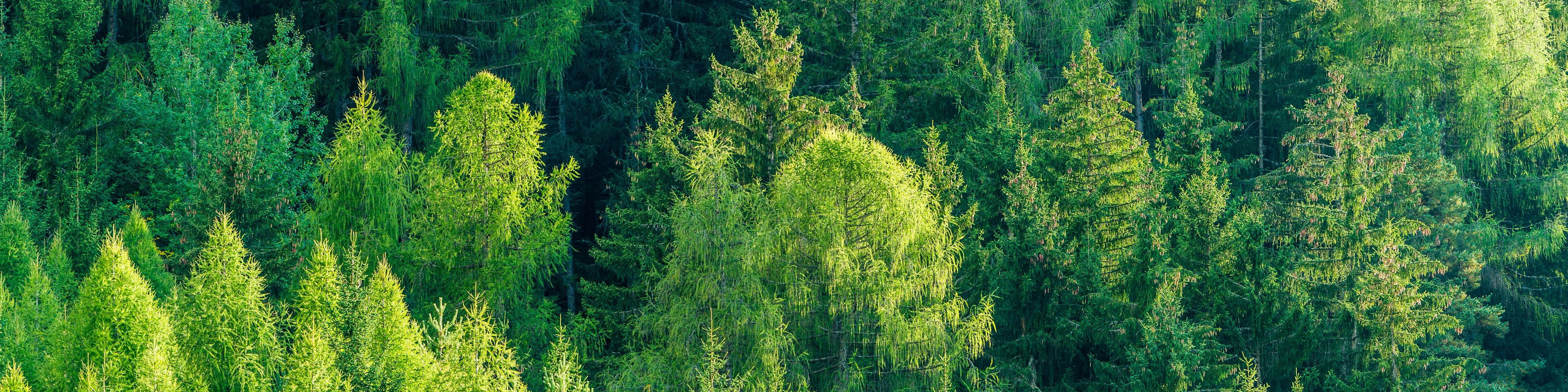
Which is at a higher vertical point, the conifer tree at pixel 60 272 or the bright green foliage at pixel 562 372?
the conifer tree at pixel 60 272

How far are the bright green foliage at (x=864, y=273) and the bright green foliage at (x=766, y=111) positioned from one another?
218cm

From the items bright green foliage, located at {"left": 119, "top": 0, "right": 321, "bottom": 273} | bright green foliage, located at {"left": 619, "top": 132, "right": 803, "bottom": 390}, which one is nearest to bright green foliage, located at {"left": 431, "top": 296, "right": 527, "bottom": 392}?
bright green foliage, located at {"left": 619, "top": 132, "right": 803, "bottom": 390}

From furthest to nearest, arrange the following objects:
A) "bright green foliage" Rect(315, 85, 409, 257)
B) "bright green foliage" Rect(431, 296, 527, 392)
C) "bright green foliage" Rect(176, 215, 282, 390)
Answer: "bright green foliage" Rect(315, 85, 409, 257), "bright green foliage" Rect(176, 215, 282, 390), "bright green foliage" Rect(431, 296, 527, 392)

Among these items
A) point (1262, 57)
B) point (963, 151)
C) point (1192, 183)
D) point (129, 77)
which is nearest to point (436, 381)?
point (963, 151)

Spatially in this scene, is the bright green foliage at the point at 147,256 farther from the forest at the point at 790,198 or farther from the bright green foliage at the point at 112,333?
the bright green foliage at the point at 112,333

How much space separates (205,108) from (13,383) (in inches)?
487

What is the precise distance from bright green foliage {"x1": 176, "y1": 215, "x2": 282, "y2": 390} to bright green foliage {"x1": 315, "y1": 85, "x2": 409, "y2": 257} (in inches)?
63.5

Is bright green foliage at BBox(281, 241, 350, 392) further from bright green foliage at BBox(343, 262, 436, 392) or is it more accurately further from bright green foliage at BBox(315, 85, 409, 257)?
bright green foliage at BBox(315, 85, 409, 257)

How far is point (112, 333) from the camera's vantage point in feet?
70.1

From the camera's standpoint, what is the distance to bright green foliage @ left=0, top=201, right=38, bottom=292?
27.0 m

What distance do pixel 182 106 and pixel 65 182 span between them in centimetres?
273

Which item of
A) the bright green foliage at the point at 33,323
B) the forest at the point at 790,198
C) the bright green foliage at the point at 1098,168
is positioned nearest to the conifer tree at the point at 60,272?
the forest at the point at 790,198

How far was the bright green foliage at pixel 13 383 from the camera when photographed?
19266 millimetres

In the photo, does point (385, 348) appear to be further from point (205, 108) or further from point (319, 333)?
point (205, 108)
